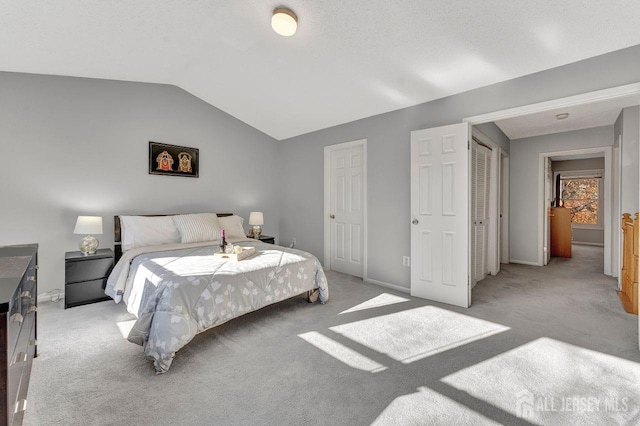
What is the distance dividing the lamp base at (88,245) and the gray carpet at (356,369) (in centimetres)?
63

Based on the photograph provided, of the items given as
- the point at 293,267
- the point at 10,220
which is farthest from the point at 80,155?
the point at 293,267

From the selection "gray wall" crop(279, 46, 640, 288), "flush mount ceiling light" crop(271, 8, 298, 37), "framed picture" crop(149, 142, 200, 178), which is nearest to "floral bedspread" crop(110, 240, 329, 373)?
"gray wall" crop(279, 46, 640, 288)

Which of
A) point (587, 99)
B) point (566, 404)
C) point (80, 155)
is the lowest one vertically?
point (566, 404)

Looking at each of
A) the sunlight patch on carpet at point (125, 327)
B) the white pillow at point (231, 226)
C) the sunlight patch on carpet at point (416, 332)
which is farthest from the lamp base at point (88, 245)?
the sunlight patch on carpet at point (416, 332)

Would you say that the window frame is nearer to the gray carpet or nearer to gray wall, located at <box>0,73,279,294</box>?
the gray carpet

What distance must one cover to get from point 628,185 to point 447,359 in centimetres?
359

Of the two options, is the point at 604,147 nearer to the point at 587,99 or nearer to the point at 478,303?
the point at 587,99

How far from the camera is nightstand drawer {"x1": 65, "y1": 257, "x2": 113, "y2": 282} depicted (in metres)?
3.04

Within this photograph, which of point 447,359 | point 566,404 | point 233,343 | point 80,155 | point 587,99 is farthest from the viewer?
point 80,155

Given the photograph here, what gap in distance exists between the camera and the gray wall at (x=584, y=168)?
23.9 feet

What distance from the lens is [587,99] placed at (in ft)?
8.12

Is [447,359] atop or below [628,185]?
below

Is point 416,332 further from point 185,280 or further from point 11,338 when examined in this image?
point 11,338

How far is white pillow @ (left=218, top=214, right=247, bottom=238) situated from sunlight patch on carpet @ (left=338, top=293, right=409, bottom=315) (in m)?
2.12
